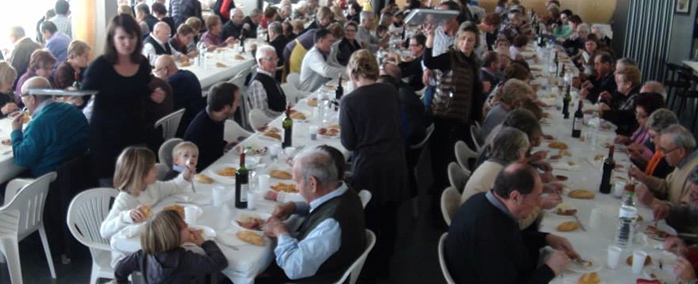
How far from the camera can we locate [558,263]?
3.28m

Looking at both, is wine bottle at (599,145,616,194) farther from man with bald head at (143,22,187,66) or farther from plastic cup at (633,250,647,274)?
man with bald head at (143,22,187,66)

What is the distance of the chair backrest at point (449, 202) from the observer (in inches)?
159

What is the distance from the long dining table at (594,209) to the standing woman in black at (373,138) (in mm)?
1000

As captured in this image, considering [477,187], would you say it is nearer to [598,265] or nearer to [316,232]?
[598,265]

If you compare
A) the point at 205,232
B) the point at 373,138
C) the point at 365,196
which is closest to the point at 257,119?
the point at 373,138

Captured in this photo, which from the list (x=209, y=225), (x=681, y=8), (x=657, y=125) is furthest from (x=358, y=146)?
(x=681, y=8)

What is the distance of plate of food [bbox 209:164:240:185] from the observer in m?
4.41

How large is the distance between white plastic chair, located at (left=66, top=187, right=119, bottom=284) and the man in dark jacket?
5.90ft

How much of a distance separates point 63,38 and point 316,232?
653 cm

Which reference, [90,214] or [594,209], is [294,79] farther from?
[594,209]

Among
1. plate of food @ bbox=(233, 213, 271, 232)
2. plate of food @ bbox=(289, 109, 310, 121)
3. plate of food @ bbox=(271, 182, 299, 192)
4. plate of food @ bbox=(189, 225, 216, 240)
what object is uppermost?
plate of food @ bbox=(289, 109, 310, 121)

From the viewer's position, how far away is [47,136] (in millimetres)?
4785

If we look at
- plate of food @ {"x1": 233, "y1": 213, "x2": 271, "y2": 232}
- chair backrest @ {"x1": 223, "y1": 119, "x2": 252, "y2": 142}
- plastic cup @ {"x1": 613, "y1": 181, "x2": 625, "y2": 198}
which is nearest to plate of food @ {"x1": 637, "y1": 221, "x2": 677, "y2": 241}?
plastic cup @ {"x1": 613, "y1": 181, "x2": 625, "y2": 198}

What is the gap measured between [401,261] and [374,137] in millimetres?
1179
